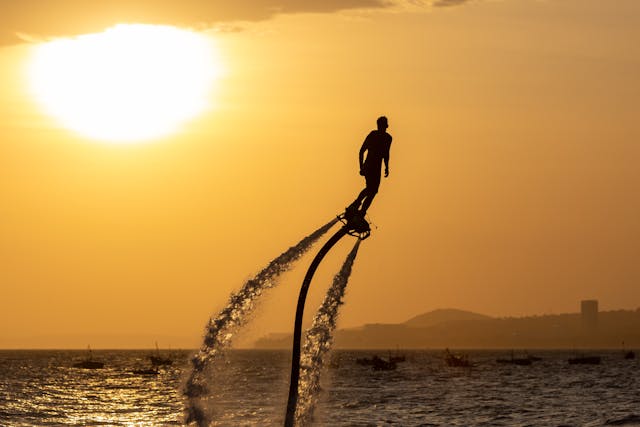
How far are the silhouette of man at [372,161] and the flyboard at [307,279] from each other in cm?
15

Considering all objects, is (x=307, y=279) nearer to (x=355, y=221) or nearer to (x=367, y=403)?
(x=355, y=221)

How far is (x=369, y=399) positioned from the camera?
131 m

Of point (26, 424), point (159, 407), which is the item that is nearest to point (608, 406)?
point (159, 407)

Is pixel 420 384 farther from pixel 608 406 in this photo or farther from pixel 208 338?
pixel 208 338

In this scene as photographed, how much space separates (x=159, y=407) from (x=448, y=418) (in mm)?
31614

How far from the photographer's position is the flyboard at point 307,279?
91.0ft

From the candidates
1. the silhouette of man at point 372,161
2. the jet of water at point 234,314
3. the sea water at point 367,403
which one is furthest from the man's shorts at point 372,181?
the sea water at point 367,403

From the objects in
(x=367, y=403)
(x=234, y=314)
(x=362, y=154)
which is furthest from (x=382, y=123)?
(x=367, y=403)

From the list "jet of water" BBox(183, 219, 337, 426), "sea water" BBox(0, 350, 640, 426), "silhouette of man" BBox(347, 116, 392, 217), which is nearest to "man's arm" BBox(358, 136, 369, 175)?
"silhouette of man" BBox(347, 116, 392, 217)

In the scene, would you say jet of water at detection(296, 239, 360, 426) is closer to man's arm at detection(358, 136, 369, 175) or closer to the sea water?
man's arm at detection(358, 136, 369, 175)

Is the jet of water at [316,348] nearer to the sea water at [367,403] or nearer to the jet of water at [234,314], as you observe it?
the jet of water at [234,314]

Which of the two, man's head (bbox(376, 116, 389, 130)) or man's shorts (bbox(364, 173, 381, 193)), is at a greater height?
man's head (bbox(376, 116, 389, 130))

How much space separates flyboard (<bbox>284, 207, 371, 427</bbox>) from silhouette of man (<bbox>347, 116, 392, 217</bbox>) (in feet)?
0.48

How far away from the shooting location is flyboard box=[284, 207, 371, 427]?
27.8 metres
